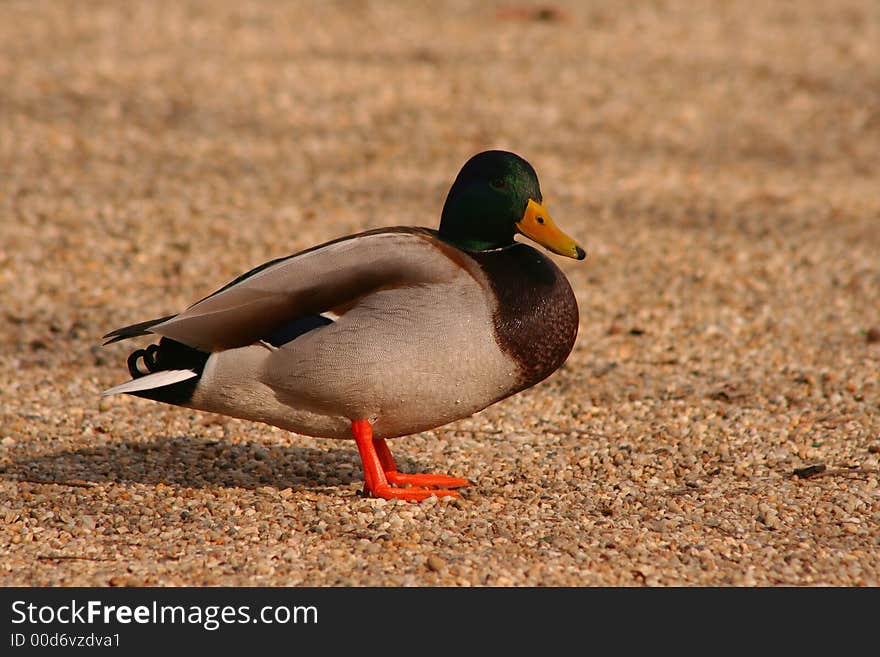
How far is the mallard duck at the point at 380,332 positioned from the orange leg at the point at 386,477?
0.01 meters

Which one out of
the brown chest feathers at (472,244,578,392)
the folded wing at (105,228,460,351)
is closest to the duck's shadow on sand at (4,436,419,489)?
the folded wing at (105,228,460,351)

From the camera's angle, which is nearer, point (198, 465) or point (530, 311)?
point (530, 311)

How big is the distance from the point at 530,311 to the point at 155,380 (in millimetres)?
1121

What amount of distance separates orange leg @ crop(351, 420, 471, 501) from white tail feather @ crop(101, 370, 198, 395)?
0.53 meters

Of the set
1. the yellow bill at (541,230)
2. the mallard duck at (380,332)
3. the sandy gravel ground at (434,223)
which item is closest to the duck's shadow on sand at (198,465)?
the sandy gravel ground at (434,223)

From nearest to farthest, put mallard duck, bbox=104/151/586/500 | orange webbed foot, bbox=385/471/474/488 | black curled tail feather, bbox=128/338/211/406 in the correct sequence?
mallard duck, bbox=104/151/586/500, black curled tail feather, bbox=128/338/211/406, orange webbed foot, bbox=385/471/474/488

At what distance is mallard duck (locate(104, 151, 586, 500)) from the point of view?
3734 mm

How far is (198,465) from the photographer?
4438mm

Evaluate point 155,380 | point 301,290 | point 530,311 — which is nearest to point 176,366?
point 155,380

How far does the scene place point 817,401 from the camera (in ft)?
17.0

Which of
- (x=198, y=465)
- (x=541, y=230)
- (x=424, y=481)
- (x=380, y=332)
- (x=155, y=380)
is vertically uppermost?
(x=541, y=230)

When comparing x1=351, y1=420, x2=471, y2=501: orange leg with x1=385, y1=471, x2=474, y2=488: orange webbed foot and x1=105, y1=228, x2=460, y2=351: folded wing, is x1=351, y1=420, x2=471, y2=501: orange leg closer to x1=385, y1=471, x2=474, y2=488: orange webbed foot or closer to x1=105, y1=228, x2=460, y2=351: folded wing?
x1=385, y1=471, x2=474, y2=488: orange webbed foot

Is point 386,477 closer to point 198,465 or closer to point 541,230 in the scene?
point 198,465
